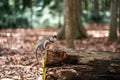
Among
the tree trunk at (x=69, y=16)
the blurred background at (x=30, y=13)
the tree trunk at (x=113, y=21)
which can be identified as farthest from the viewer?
the blurred background at (x=30, y=13)

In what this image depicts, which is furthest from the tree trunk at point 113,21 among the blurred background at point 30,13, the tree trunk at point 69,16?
the blurred background at point 30,13

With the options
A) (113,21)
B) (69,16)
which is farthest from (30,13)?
(69,16)

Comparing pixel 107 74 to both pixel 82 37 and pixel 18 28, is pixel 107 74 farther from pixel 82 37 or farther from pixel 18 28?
pixel 18 28

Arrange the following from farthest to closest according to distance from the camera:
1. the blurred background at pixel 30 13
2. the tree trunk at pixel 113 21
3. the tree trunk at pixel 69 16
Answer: the blurred background at pixel 30 13, the tree trunk at pixel 113 21, the tree trunk at pixel 69 16

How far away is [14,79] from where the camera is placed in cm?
701

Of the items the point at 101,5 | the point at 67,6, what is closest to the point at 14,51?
the point at 67,6

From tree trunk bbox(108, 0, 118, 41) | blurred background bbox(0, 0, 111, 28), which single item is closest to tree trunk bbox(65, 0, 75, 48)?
tree trunk bbox(108, 0, 118, 41)

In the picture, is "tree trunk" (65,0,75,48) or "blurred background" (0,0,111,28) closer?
"tree trunk" (65,0,75,48)

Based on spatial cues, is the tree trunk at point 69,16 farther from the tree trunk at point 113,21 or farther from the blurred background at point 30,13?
the blurred background at point 30,13

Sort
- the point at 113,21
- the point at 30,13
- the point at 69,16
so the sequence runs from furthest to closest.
A: the point at 30,13 → the point at 113,21 → the point at 69,16

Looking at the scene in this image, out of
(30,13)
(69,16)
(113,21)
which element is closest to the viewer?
(69,16)

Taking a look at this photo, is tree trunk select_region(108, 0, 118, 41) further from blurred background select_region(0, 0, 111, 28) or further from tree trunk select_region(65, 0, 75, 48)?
blurred background select_region(0, 0, 111, 28)

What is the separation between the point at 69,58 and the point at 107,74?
2.56 feet

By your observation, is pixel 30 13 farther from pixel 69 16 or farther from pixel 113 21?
pixel 69 16
